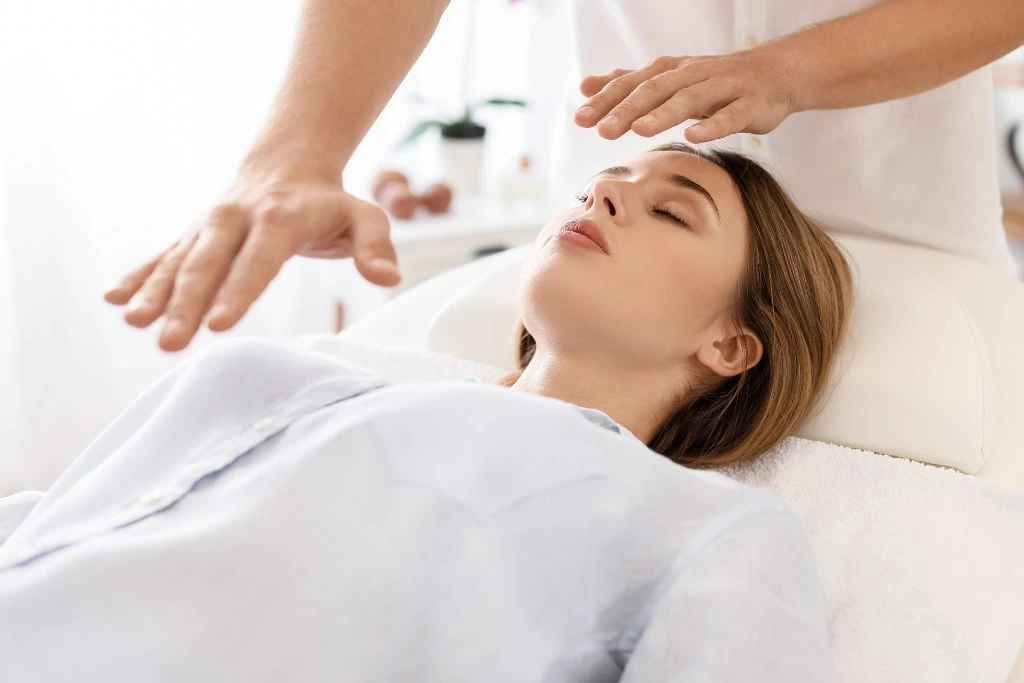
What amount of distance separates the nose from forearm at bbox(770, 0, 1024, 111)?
252mm

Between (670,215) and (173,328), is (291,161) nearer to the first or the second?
(173,328)

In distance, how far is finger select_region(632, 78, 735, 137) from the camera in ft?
3.56

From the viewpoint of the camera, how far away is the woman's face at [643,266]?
1229mm

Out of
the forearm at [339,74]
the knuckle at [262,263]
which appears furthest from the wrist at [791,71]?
the knuckle at [262,263]

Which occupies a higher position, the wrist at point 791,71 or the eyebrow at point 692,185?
the wrist at point 791,71

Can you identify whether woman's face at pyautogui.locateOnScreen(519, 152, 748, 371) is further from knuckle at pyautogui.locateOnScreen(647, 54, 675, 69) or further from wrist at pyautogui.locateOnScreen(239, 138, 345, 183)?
wrist at pyautogui.locateOnScreen(239, 138, 345, 183)

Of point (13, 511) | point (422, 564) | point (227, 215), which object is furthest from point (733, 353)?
point (13, 511)

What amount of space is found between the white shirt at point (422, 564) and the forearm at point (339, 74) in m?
0.28

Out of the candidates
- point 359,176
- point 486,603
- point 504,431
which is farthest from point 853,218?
point 359,176

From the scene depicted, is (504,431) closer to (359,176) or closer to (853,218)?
(853,218)

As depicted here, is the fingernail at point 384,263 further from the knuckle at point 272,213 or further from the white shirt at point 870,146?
the white shirt at point 870,146

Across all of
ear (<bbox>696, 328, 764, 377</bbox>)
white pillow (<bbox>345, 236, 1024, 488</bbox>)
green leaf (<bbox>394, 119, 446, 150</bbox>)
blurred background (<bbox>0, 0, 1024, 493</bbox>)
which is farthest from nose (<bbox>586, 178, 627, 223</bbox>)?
green leaf (<bbox>394, 119, 446, 150</bbox>)

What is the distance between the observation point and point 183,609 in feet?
3.07

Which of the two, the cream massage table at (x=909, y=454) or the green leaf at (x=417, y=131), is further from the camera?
Answer: the green leaf at (x=417, y=131)
